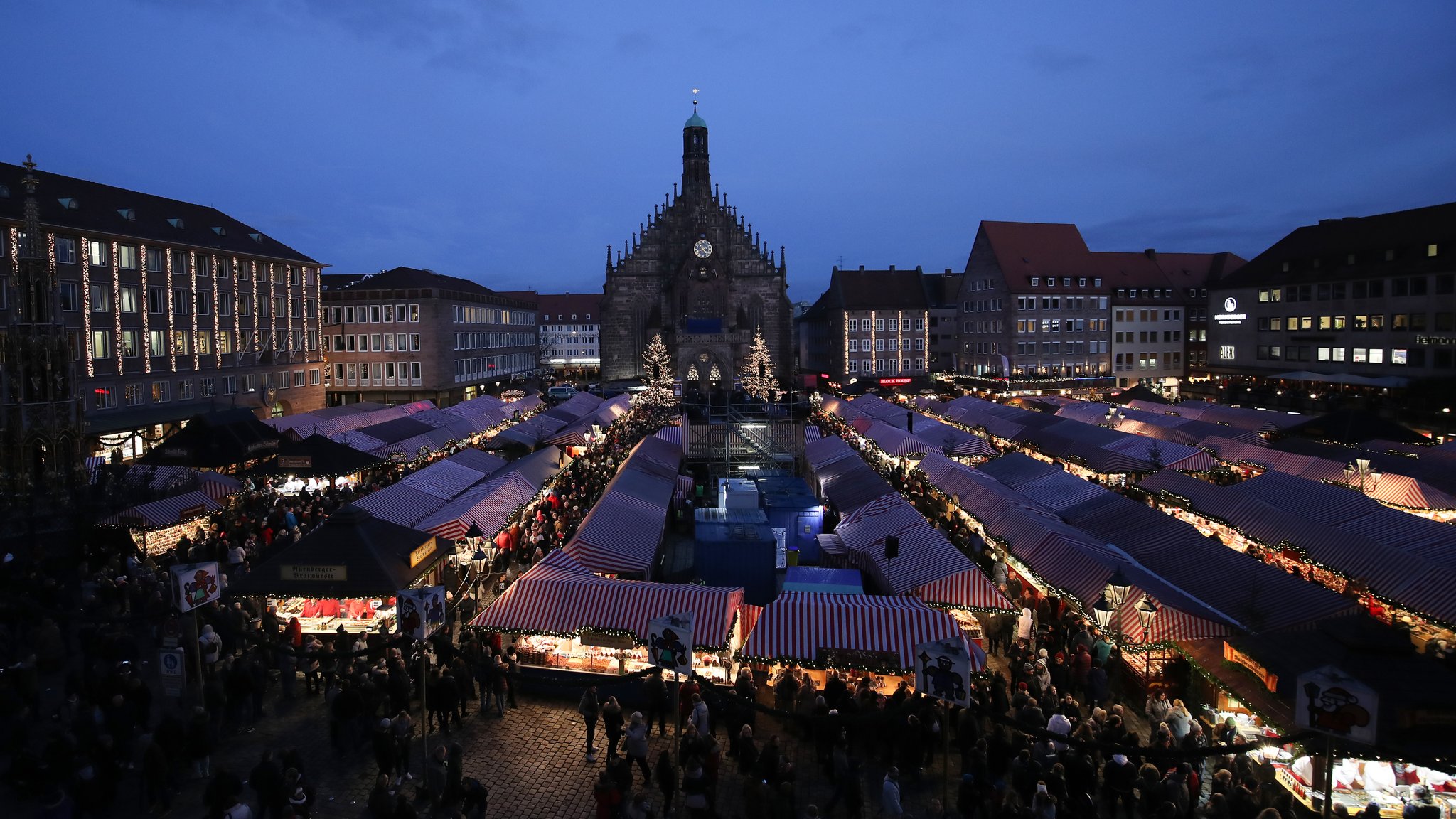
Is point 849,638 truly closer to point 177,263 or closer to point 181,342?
point 181,342

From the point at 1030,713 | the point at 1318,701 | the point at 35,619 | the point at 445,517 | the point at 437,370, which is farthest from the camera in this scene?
the point at 437,370

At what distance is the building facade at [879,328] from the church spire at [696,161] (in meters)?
14.2

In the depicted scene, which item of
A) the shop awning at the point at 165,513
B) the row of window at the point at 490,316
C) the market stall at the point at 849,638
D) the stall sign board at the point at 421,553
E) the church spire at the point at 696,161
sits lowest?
the market stall at the point at 849,638

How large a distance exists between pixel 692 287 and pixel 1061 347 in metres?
30.6

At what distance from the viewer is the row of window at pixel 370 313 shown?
55.2 m

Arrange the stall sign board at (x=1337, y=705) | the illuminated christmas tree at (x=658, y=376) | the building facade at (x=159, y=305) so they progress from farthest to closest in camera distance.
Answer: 1. the illuminated christmas tree at (x=658, y=376)
2. the building facade at (x=159, y=305)
3. the stall sign board at (x=1337, y=705)

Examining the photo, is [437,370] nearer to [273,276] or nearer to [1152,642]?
[273,276]

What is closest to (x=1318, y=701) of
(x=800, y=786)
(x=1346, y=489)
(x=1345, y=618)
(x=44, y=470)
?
(x=1345, y=618)

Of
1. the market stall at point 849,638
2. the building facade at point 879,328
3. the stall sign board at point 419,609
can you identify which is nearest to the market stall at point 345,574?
the stall sign board at point 419,609

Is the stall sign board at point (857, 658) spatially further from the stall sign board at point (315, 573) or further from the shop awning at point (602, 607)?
the stall sign board at point (315, 573)

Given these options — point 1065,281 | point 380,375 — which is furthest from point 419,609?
point 1065,281

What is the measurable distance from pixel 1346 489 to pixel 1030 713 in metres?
12.0

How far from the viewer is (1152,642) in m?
11.1

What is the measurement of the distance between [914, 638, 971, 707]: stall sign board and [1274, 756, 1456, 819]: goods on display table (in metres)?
3.31
